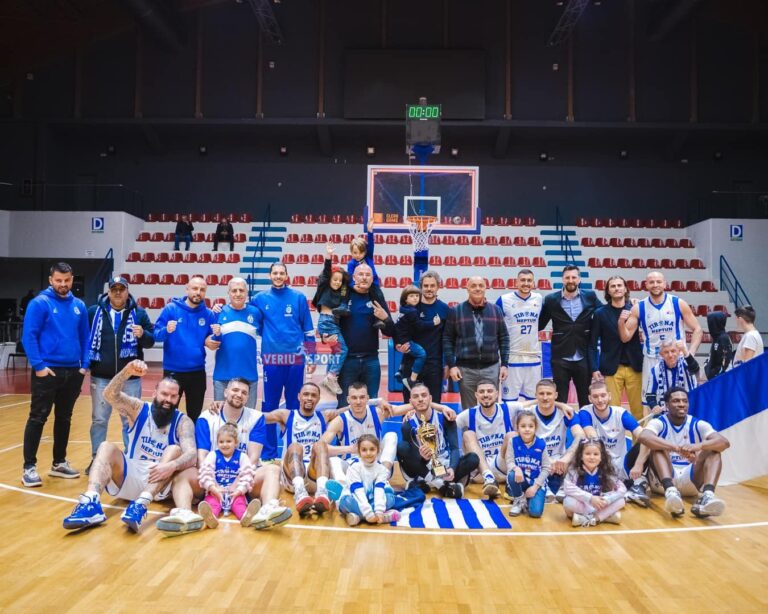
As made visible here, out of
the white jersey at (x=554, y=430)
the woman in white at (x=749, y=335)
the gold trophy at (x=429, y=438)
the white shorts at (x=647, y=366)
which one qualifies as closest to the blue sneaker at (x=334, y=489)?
the gold trophy at (x=429, y=438)

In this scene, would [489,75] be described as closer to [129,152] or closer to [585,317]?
[129,152]

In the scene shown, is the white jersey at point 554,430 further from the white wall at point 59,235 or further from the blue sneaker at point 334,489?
the white wall at point 59,235

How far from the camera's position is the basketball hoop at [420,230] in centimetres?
1008

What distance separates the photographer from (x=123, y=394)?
5.22 m

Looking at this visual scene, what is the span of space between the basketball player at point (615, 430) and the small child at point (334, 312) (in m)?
2.33

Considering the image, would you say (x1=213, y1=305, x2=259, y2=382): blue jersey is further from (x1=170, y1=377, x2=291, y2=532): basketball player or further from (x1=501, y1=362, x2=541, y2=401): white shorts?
(x1=501, y1=362, x2=541, y2=401): white shorts

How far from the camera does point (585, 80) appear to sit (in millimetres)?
20000

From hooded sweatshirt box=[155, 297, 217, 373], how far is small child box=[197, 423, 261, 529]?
1.24m

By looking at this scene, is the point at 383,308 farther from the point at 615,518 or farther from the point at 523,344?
the point at 615,518

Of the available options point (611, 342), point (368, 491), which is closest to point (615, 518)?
point (368, 491)

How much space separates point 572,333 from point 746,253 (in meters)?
14.5

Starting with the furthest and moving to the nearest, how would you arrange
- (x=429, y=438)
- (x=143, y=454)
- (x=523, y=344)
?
(x=523, y=344)
(x=429, y=438)
(x=143, y=454)

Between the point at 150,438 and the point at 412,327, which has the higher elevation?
the point at 412,327

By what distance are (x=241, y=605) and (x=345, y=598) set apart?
21.8 inches
